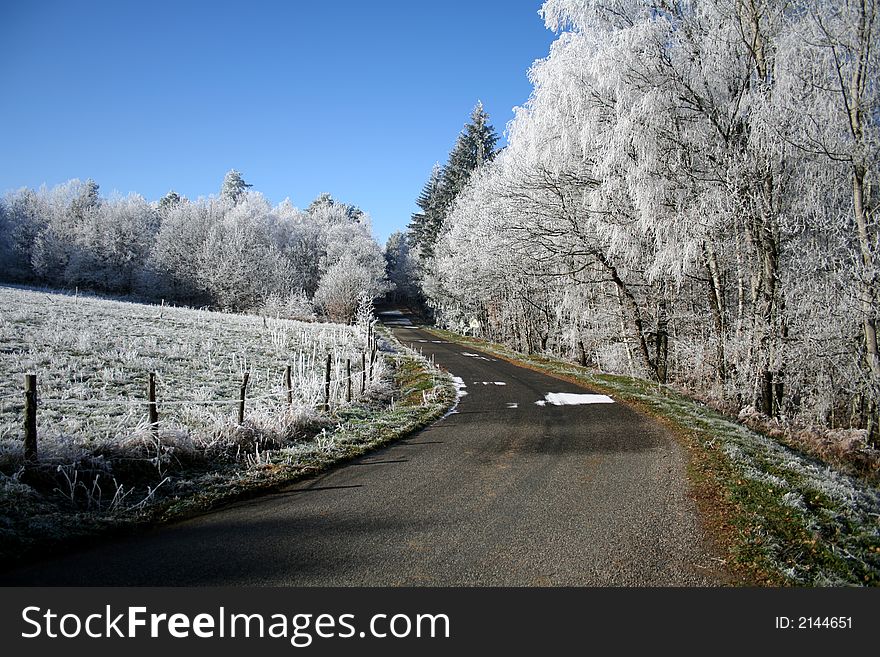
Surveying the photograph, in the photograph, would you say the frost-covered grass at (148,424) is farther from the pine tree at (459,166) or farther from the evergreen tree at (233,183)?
the evergreen tree at (233,183)

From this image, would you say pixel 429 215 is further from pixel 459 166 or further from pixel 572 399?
pixel 572 399

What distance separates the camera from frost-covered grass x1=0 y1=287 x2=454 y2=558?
18.0ft

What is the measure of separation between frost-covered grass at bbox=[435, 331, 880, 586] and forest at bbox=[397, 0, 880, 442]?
3.57 meters

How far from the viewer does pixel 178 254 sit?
48844 millimetres

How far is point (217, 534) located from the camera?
4.88m

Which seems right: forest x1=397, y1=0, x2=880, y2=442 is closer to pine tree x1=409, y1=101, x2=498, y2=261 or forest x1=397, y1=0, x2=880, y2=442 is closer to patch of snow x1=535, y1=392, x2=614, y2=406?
patch of snow x1=535, y1=392, x2=614, y2=406

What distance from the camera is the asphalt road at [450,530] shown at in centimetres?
409

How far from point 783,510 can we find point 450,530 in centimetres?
403

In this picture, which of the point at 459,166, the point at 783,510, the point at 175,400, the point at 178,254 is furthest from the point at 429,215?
the point at 783,510

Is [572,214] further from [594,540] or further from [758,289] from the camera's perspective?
[594,540]

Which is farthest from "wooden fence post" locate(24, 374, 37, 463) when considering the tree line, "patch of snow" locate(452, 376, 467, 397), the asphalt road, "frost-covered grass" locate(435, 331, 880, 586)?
the tree line

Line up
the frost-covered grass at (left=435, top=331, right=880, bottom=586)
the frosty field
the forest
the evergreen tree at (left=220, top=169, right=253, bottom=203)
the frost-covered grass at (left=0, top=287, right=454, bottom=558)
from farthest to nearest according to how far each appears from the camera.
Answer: the evergreen tree at (left=220, top=169, right=253, bottom=203) < the forest < the frosty field < the frost-covered grass at (left=0, top=287, right=454, bottom=558) < the frost-covered grass at (left=435, top=331, right=880, bottom=586)

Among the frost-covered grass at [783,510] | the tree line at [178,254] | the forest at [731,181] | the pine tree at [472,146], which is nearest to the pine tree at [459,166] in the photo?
the pine tree at [472,146]

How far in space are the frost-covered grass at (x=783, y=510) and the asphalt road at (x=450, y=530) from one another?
0.40 meters
